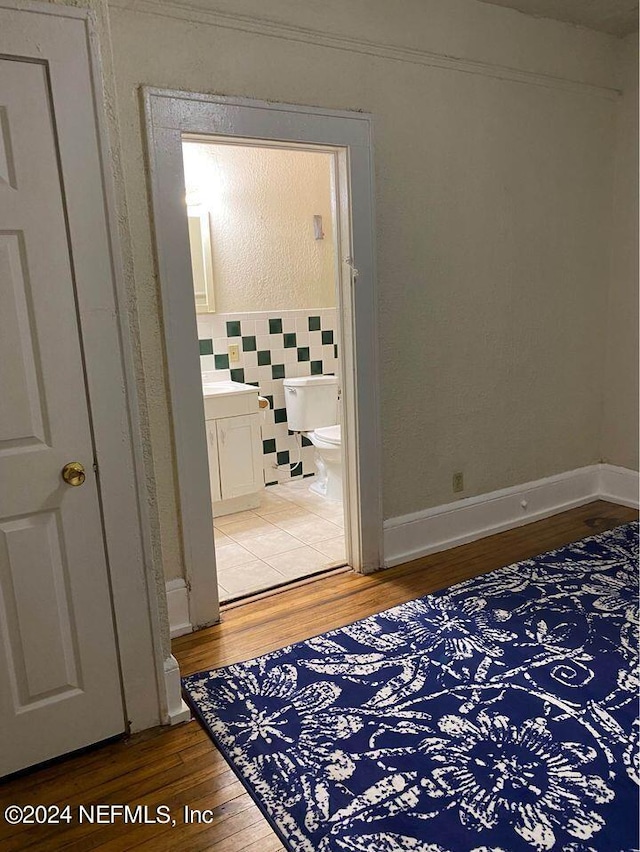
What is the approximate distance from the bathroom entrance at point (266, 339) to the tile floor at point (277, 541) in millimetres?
17

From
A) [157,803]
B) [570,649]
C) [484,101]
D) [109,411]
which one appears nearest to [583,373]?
[484,101]

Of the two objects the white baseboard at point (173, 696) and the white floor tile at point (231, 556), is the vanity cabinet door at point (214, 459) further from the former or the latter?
the white baseboard at point (173, 696)

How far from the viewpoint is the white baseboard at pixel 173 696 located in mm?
2098

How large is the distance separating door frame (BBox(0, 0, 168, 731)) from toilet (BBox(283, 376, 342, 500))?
2.47 m

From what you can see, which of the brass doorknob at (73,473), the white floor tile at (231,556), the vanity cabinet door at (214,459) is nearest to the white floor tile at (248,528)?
the white floor tile at (231,556)

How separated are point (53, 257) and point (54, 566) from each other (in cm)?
88

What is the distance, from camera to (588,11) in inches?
129

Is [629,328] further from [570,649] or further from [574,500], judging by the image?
[570,649]

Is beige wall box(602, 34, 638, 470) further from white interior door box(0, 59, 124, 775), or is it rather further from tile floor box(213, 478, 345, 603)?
white interior door box(0, 59, 124, 775)

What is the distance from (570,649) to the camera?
2.43 meters

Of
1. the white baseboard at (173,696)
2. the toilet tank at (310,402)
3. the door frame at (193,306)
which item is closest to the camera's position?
the white baseboard at (173,696)

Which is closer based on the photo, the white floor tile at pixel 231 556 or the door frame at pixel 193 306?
the door frame at pixel 193 306

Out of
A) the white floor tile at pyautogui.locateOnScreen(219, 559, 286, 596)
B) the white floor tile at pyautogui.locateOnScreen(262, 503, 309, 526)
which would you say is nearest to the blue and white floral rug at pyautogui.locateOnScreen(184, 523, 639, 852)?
the white floor tile at pyautogui.locateOnScreen(219, 559, 286, 596)

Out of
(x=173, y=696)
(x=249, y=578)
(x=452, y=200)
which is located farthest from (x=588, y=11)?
(x=173, y=696)
